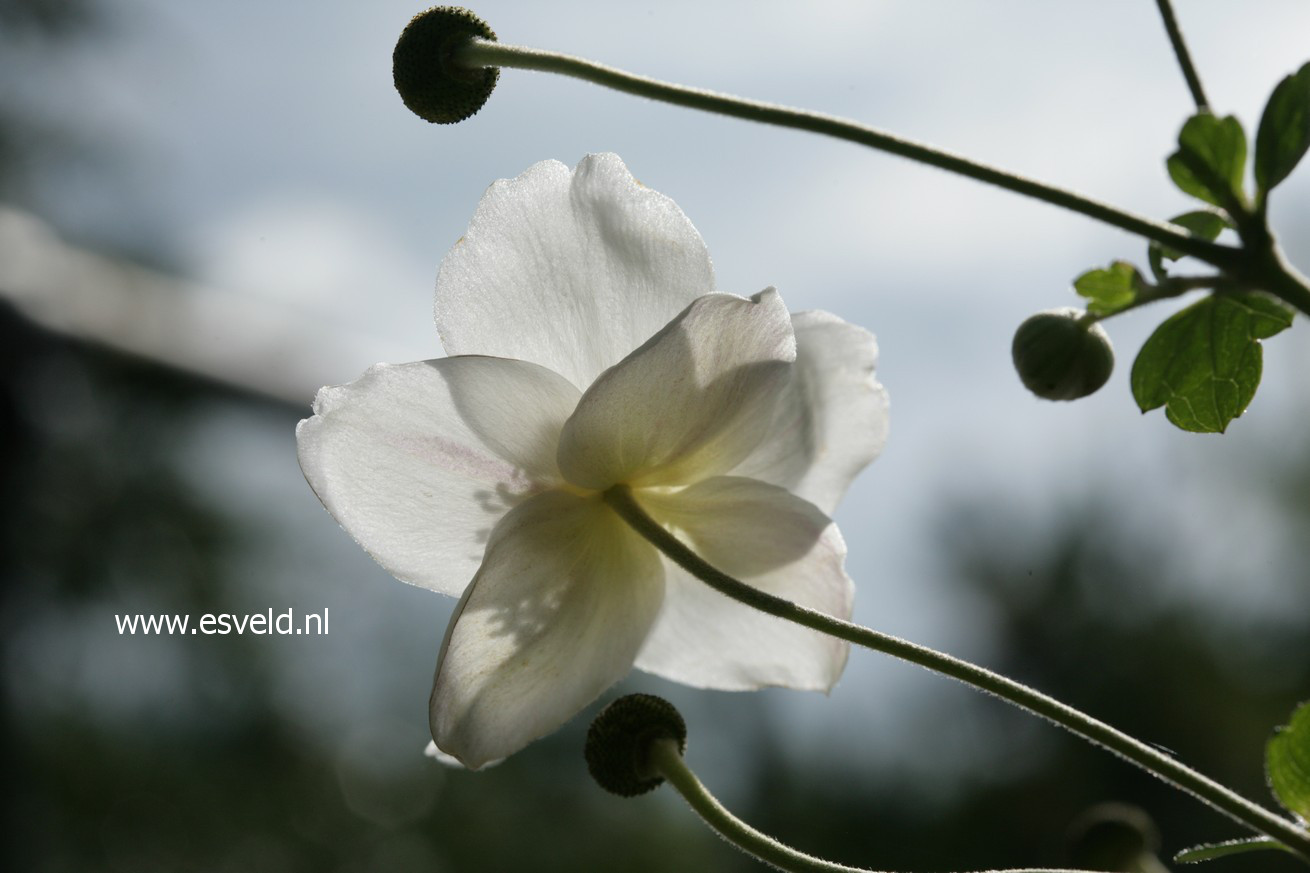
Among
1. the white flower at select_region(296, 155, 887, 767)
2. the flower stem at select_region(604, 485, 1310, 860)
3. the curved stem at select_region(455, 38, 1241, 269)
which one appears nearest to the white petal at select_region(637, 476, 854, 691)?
the white flower at select_region(296, 155, 887, 767)

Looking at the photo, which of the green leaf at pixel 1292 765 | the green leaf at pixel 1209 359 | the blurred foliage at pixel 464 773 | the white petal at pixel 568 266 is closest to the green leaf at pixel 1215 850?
the green leaf at pixel 1292 765

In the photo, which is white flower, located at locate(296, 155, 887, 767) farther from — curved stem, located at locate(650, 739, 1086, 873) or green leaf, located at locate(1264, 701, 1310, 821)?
green leaf, located at locate(1264, 701, 1310, 821)

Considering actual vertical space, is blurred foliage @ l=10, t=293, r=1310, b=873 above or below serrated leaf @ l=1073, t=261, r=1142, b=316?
below

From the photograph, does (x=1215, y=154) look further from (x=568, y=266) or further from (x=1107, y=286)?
(x=568, y=266)

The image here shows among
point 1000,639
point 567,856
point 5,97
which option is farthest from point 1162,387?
point 1000,639

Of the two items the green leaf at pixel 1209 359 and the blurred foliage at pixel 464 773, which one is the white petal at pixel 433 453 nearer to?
the green leaf at pixel 1209 359

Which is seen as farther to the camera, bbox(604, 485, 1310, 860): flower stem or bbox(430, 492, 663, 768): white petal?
bbox(430, 492, 663, 768): white petal
